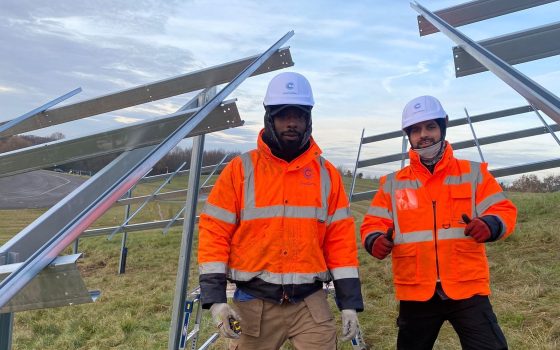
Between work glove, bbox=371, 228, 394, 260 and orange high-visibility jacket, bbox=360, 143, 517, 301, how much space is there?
0.09 metres

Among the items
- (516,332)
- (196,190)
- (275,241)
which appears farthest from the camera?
(516,332)

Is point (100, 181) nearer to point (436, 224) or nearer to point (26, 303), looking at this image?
point (26, 303)

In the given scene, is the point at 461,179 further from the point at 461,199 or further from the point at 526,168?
the point at 526,168

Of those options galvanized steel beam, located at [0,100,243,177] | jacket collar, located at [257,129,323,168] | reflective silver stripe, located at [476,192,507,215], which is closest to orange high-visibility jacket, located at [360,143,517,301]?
reflective silver stripe, located at [476,192,507,215]

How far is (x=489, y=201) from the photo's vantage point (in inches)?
106

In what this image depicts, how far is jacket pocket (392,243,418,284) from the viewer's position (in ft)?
9.00

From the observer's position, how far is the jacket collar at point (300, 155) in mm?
2490

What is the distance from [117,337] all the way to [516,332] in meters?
3.73

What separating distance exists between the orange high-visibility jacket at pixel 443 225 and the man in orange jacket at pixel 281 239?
429 millimetres

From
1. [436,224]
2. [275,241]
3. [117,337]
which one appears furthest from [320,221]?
[117,337]

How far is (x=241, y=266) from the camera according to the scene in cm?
244

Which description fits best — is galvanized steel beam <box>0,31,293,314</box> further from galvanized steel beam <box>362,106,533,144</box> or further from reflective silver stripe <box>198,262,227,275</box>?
galvanized steel beam <box>362,106,533,144</box>

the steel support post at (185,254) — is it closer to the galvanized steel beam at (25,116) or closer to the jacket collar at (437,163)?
the galvanized steel beam at (25,116)

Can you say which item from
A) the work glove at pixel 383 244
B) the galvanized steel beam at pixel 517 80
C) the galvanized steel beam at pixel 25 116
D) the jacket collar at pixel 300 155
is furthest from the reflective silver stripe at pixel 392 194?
the galvanized steel beam at pixel 25 116
